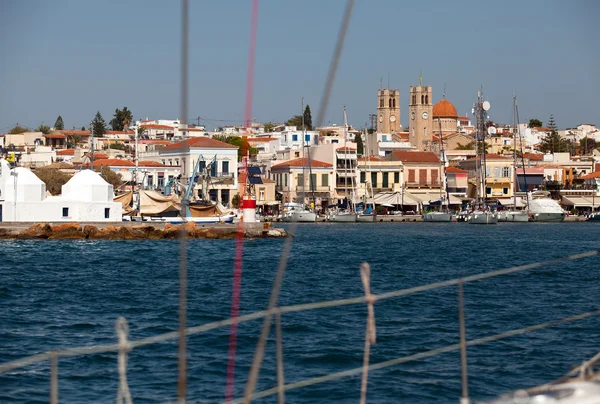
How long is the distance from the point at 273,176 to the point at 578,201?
26987 millimetres


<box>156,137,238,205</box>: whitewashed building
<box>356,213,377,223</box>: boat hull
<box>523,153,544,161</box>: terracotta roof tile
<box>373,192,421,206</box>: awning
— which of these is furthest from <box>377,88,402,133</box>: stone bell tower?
<box>156,137,238,205</box>: whitewashed building

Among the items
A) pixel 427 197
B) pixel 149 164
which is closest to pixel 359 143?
pixel 427 197

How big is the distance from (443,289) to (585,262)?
14.6 meters

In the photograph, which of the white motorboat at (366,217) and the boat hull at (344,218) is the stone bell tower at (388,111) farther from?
the boat hull at (344,218)

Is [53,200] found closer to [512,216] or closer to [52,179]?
[52,179]

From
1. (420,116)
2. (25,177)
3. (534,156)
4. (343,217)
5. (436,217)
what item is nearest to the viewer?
(25,177)

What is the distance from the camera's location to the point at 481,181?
81250 millimetres

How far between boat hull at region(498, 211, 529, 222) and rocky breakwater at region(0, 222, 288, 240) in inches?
1209

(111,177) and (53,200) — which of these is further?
(111,177)

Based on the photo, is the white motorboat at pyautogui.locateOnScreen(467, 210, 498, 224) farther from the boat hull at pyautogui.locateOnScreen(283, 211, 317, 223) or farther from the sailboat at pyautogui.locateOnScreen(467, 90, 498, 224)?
the boat hull at pyautogui.locateOnScreen(283, 211, 317, 223)

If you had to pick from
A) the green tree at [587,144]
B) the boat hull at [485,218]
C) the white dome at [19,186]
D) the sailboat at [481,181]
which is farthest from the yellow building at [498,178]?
the green tree at [587,144]

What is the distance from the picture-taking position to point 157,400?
11484mm

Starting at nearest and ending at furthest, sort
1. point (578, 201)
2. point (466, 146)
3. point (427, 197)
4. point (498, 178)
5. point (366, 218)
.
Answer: point (366, 218) → point (427, 197) → point (578, 201) → point (498, 178) → point (466, 146)

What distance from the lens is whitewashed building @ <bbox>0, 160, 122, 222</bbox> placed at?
48.3 metres
